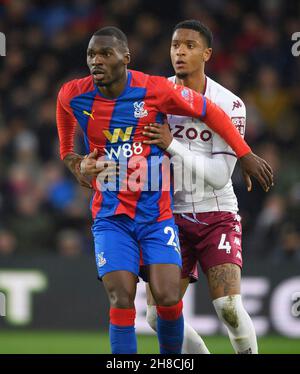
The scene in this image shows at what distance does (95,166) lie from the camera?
6.44 meters

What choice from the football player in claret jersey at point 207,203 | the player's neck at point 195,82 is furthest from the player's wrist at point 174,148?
the player's neck at point 195,82

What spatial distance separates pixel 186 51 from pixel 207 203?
99 centimetres

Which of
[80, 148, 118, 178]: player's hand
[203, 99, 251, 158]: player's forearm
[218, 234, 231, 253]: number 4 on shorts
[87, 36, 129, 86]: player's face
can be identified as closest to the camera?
[87, 36, 129, 86]: player's face

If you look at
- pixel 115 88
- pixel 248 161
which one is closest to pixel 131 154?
pixel 115 88

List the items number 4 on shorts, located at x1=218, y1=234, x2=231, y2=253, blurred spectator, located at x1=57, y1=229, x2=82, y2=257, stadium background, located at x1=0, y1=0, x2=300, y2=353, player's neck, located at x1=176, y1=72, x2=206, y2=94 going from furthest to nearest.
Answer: blurred spectator, located at x1=57, y1=229, x2=82, y2=257
stadium background, located at x1=0, y1=0, x2=300, y2=353
player's neck, located at x1=176, y1=72, x2=206, y2=94
number 4 on shorts, located at x1=218, y1=234, x2=231, y2=253

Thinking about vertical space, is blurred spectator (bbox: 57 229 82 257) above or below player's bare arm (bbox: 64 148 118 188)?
above

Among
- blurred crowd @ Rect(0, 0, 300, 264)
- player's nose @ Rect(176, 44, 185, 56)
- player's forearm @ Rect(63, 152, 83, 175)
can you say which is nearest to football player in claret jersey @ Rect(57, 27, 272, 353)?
player's forearm @ Rect(63, 152, 83, 175)

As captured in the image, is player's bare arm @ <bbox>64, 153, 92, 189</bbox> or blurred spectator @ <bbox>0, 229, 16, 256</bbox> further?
blurred spectator @ <bbox>0, 229, 16, 256</bbox>

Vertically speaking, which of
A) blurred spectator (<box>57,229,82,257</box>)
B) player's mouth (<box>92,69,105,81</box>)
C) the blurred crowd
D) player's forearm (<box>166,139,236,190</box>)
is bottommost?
player's forearm (<box>166,139,236,190</box>)

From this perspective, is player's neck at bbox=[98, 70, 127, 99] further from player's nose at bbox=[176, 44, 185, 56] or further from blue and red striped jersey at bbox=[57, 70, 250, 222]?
player's nose at bbox=[176, 44, 185, 56]

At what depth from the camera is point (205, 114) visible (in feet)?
21.5

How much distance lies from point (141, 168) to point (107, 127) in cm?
33

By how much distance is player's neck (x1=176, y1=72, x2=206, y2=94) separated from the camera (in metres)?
6.88

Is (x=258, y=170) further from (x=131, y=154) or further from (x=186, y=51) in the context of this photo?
(x=186, y=51)
